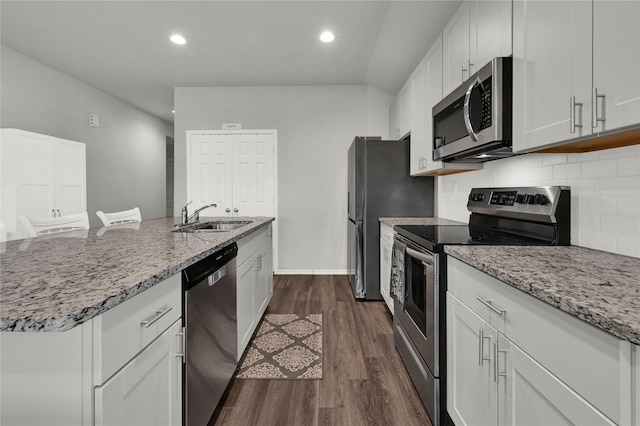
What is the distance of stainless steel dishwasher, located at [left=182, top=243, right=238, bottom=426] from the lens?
1262mm

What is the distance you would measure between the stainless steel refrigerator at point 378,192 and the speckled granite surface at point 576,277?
6.53ft

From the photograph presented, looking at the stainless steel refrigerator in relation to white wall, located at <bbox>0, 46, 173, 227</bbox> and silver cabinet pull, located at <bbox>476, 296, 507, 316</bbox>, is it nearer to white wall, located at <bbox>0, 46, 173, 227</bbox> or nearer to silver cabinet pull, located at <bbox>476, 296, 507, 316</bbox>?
silver cabinet pull, located at <bbox>476, 296, 507, 316</bbox>

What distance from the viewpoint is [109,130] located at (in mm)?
5379

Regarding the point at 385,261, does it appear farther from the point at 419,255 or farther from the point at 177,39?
the point at 177,39

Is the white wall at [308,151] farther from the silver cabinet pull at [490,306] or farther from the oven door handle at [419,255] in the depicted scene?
the silver cabinet pull at [490,306]

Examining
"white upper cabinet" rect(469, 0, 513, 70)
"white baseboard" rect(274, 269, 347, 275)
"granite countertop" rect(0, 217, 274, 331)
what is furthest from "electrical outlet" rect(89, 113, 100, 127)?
"white upper cabinet" rect(469, 0, 513, 70)

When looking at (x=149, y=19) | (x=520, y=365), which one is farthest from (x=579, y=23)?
(x=149, y=19)

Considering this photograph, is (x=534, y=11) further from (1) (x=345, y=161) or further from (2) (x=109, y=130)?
(2) (x=109, y=130)

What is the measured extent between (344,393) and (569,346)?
140 centimetres

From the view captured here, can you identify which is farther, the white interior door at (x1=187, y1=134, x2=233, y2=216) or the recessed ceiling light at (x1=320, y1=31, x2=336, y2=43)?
the white interior door at (x1=187, y1=134, x2=233, y2=216)

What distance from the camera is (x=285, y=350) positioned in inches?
94.8

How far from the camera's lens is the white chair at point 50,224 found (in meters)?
1.93

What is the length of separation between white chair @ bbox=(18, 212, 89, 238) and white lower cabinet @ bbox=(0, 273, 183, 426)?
1510mm

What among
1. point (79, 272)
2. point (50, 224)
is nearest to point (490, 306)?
point (79, 272)
